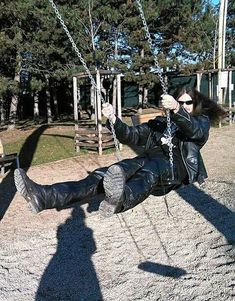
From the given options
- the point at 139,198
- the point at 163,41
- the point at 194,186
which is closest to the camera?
the point at 139,198

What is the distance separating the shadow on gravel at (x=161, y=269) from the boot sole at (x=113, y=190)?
107cm

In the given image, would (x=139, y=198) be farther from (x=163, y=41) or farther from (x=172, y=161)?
(x=163, y=41)

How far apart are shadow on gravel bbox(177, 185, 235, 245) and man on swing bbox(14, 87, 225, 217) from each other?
1.21 meters

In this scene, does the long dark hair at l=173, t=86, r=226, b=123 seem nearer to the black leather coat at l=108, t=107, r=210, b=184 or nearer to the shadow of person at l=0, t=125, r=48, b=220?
the black leather coat at l=108, t=107, r=210, b=184

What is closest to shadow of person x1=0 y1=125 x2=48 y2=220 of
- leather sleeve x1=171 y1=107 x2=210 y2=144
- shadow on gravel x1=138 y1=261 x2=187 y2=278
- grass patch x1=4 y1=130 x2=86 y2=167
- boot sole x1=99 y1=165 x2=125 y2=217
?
grass patch x1=4 y1=130 x2=86 y2=167

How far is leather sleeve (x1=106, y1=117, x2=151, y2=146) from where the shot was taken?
13.3 feet

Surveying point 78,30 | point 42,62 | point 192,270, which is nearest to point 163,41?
point 78,30

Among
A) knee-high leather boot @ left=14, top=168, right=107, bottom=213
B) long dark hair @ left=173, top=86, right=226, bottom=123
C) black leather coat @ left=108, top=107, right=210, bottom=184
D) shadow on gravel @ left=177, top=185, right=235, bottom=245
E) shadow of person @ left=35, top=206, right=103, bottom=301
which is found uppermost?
long dark hair @ left=173, top=86, right=226, bottom=123

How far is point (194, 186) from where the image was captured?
714 centimetres

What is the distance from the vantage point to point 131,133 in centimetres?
418

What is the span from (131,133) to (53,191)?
1142 mm

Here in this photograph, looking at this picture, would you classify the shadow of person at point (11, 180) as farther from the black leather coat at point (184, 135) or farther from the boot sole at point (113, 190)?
the boot sole at point (113, 190)

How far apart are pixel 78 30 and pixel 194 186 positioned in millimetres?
12281

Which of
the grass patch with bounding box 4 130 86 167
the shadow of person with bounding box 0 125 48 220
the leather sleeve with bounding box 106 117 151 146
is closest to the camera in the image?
the leather sleeve with bounding box 106 117 151 146
